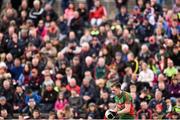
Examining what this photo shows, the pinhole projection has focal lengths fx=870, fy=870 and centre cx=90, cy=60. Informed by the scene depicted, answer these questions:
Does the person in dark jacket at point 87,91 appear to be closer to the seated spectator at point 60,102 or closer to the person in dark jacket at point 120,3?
the seated spectator at point 60,102

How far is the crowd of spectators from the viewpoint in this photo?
30469mm

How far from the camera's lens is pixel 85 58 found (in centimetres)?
3234

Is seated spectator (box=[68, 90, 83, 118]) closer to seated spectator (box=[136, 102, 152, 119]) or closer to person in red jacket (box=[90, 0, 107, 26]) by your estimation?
seated spectator (box=[136, 102, 152, 119])

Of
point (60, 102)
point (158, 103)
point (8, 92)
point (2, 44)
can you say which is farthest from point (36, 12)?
point (158, 103)

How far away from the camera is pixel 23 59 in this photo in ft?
107

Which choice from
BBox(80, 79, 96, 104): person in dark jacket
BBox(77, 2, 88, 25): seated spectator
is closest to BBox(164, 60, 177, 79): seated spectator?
BBox(80, 79, 96, 104): person in dark jacket

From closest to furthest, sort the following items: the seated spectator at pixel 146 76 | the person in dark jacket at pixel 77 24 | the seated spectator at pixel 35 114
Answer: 1. the seated spectator at pixel 35 114
2. the seated spectator at pixel 146 76
3. the person in dark jacket at pixel 77 24

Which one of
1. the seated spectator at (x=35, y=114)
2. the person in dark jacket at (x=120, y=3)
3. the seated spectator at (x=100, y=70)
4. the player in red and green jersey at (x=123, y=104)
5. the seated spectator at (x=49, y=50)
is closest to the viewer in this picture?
the player in red and green jersey at (x=123, y=104)

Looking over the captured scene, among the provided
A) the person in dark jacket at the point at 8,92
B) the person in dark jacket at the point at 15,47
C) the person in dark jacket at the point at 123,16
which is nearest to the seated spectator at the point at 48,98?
the person in dark jacket at the point at 8,92

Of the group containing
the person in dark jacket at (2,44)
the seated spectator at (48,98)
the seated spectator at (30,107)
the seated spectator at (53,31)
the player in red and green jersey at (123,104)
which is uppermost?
the seated spectator at (53,31)

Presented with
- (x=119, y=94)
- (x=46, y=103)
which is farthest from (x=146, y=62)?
(x=119, y=94)

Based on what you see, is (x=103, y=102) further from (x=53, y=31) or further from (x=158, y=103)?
(x=53, y=31)

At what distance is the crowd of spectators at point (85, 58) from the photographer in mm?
30469

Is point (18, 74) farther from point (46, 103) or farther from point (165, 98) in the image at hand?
point (165, 98)
